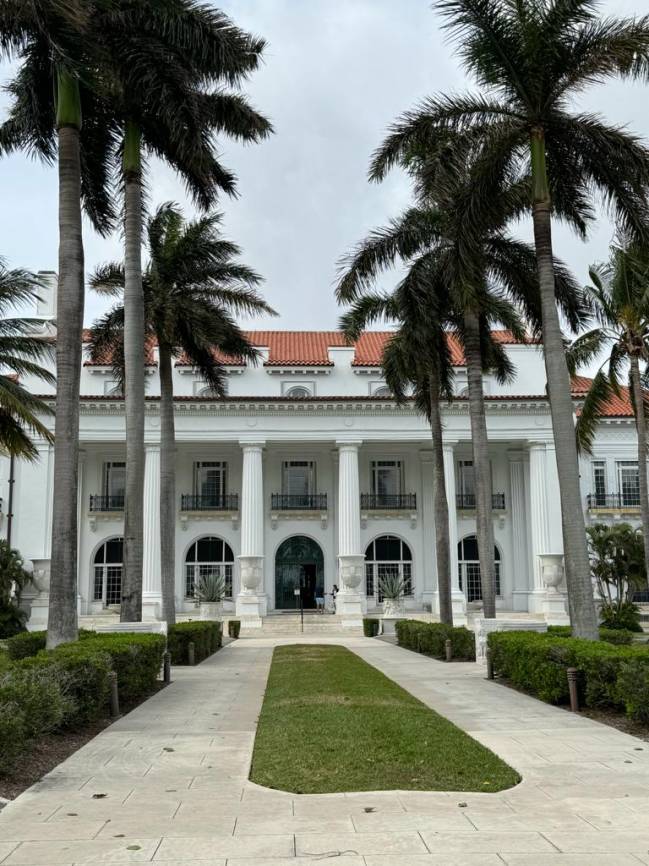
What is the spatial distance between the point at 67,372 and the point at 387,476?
31433mm

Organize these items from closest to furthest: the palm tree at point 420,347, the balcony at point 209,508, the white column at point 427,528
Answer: the palm tree at point 420,347 < the white column at point 427,528 < the balcony at point 209,508

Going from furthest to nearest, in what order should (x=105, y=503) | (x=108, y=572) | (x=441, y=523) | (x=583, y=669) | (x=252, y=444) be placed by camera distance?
(x=105, y=503)
(x=108, y=572)
(x=252, y=444)
(x=441, y=523)
(x=583, y=669)

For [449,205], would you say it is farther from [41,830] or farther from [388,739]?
[41,830]

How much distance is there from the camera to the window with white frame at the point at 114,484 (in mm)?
42812

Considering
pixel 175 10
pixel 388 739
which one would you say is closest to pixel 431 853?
pixel 388 739

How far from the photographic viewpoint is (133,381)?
60.5 ft

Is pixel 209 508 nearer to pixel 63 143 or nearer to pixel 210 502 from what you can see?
pixel 210 502

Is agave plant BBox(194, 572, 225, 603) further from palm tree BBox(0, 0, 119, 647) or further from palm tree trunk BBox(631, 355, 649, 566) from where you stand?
palm tree BBox(0, 0, 119, 647)

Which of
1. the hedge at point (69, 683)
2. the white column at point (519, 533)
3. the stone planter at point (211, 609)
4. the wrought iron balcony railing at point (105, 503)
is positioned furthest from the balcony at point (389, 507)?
the hedge at point (69, 683)

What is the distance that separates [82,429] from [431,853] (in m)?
37.2

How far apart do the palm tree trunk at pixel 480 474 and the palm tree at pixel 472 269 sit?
0.07ft

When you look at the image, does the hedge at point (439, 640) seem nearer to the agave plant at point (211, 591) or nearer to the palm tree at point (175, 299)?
the palm tree at point (175, 299)

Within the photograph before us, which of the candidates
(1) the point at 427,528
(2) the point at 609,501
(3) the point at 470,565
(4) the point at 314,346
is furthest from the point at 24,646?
(2) the point at 609,501

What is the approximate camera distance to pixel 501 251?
20250 millimetres
